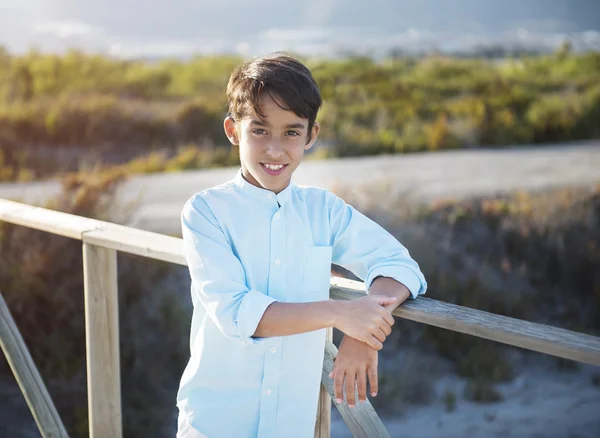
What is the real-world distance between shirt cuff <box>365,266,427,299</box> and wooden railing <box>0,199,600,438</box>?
3 centimetres

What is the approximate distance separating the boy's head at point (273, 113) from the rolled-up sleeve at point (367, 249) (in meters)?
0.17

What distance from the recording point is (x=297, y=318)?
1.38 metres

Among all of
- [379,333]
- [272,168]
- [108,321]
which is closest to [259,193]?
[272,168]

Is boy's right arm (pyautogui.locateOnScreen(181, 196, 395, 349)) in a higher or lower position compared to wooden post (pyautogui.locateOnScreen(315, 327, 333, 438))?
higher

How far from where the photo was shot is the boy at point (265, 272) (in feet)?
4.74

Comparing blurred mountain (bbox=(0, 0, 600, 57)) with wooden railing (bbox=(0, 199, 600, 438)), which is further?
blurred mountain (bbox=(0, 0, 600, 57))

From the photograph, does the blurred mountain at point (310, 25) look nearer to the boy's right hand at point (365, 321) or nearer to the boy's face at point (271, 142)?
the boy's face at point (271, 142)

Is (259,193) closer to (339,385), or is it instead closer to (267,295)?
(267,295)

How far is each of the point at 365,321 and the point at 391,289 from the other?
12cm

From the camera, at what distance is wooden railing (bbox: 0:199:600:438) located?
1404 millimetres

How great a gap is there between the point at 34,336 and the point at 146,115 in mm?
2598

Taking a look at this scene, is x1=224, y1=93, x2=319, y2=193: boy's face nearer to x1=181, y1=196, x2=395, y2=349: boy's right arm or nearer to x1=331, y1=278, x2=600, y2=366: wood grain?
x1=181, y1=196, x2=395, y2=349: boy's right arm

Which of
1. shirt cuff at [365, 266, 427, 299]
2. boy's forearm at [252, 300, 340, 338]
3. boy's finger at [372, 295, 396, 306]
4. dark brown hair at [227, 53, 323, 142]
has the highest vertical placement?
dark brown hair at [227, 53, 323, 142]

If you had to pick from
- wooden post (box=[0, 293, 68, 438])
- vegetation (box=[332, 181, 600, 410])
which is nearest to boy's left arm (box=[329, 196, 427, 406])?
wooden post (box=[0, 293, 68, 438])
